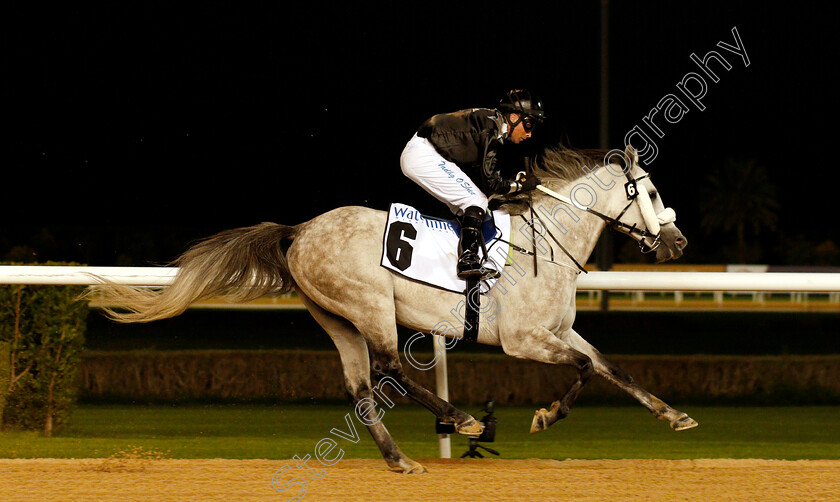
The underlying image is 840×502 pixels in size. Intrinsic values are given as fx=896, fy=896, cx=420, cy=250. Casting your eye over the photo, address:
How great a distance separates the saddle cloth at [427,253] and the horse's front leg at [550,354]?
0.27 m

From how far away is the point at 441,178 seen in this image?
3910 millimetres

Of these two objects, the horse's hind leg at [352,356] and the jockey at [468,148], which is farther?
the horse's hind leg at [352,356]

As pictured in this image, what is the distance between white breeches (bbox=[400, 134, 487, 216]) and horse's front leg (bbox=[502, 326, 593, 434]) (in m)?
0.58

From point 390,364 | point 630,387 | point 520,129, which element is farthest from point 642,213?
point 390,364

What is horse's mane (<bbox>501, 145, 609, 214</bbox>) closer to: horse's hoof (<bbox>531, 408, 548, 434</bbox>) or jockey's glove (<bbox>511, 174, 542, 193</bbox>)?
jockey's glove (<bbox>511, 174, 542, 193</bbox>)

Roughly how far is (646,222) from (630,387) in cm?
74

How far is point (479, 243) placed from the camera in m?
3.77

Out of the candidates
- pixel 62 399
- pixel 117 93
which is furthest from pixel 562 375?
pixel 117 93

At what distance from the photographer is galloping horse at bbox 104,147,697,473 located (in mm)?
3830

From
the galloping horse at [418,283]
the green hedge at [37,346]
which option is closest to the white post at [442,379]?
the galloping horse at [418,283]

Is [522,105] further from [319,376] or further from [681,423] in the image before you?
[319,376]

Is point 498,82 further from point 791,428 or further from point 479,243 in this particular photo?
point 479,243

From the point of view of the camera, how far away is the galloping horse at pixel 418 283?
3.83 meters

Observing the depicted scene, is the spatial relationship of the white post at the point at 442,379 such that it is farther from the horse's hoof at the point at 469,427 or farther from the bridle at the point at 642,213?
the bridle at the point at 642,213
